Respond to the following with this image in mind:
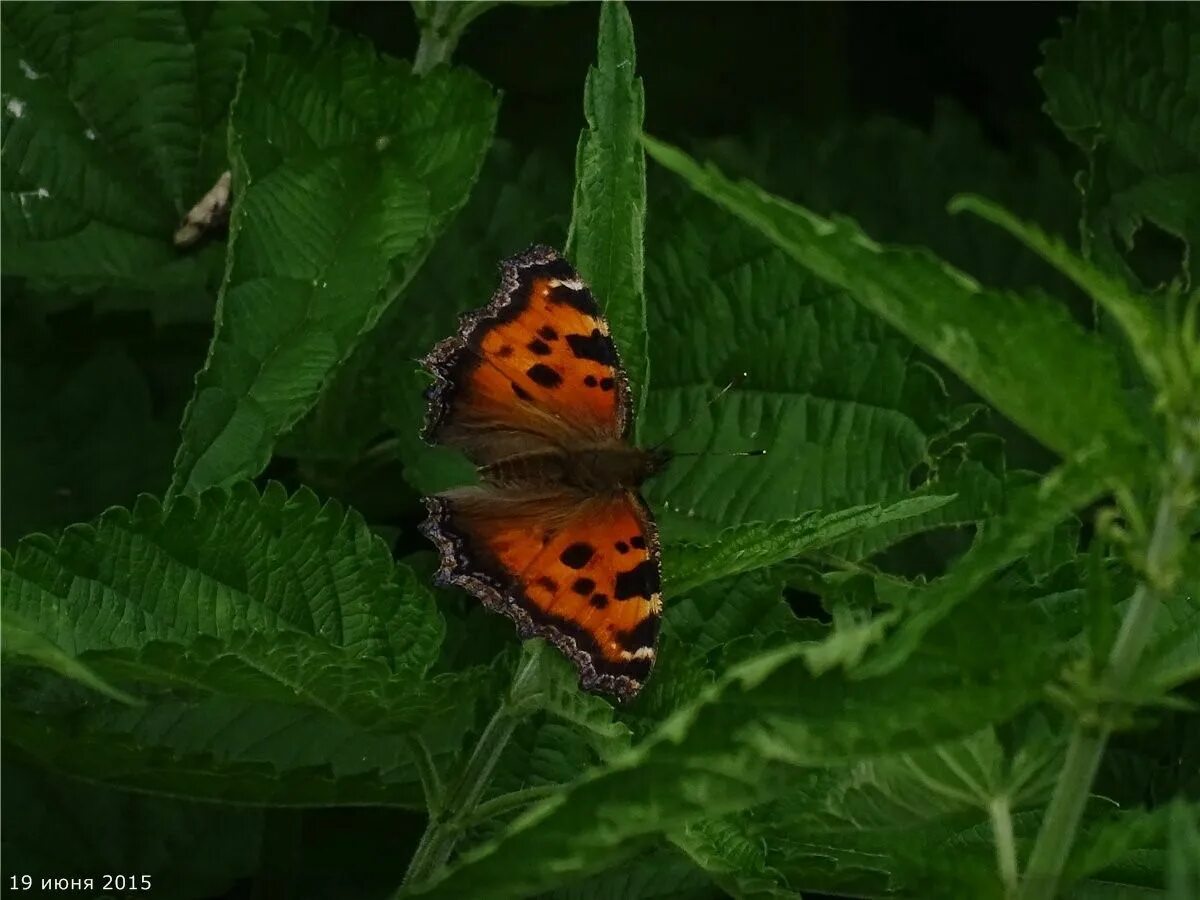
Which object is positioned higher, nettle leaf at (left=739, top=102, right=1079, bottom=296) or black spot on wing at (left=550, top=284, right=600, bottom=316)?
nettle leaf at (left=739, top=102, right=1079, bottom=296)

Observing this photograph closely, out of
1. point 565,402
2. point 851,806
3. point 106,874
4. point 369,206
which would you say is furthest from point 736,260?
point 106,874

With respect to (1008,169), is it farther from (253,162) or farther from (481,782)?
(481,782)

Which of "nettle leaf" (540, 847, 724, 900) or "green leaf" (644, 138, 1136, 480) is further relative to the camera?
"nettle leaf" (540, 847, 724, 900)

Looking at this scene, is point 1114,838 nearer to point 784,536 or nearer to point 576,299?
point 784,536

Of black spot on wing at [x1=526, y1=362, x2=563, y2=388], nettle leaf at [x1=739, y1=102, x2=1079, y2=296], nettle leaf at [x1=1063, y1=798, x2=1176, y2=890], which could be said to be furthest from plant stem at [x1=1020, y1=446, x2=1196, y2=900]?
nettle leaf at [x1=739, y1=102, x2=1079, y2=296]

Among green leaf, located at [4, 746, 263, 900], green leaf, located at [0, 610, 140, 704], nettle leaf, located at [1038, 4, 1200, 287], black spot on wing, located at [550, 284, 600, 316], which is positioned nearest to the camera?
green leaf, located at [0, 610, 140, 704]

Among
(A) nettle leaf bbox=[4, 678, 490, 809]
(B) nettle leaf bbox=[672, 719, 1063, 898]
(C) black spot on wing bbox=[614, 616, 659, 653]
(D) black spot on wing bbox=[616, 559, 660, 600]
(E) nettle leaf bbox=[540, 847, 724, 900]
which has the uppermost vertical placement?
(D) black spot on wing bbox=[616, 559, 660, 600]

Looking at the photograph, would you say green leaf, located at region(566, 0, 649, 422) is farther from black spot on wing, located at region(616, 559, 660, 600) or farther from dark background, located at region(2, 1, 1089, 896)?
dark background, located at region(2, 1, 1089, 896)

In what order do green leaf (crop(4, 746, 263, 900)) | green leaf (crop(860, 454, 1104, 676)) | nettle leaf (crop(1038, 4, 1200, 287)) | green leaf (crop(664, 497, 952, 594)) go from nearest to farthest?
green leaf (crop(860, 454, 1104, 676)), green leaf (crop(664, 497, 952, 594)), green leaf (crop(4, 746, 263, 900)), nettle leaf (crop(1038, 4, 1200, 287))
